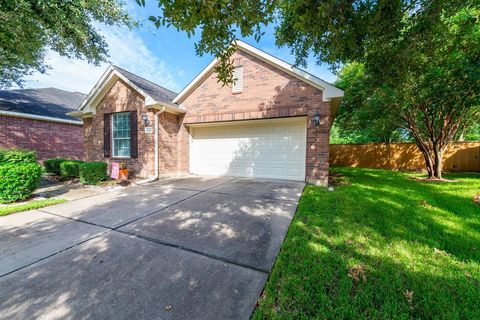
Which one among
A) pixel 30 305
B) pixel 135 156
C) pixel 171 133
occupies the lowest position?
pixel 30 305

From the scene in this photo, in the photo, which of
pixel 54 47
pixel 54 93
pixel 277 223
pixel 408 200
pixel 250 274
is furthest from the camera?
pixel 54 93

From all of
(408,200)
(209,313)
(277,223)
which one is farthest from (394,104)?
(209,313)

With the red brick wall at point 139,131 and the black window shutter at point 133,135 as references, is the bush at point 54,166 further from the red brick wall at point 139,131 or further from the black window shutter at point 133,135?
the black window shutter at point 133,135

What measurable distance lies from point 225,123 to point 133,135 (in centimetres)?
396

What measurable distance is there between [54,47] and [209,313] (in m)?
12.0

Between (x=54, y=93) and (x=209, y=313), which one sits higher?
(x=54, y=93)

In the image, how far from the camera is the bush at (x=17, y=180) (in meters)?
4.90

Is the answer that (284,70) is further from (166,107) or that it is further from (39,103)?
(39,103)

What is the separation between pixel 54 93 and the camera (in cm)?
1627

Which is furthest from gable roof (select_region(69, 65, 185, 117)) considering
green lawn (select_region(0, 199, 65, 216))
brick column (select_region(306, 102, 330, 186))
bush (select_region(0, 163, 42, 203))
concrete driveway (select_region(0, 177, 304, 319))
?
brick column (select_region(306, 102, 330, 186))

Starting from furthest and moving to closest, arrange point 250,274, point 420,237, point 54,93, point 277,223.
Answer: point 54,93, point 277,223, point 420,237, point 250,274

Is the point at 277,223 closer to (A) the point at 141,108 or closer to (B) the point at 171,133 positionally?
(B) the point at 171,133

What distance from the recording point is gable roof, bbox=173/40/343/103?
6.67m

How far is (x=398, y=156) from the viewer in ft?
43.0
